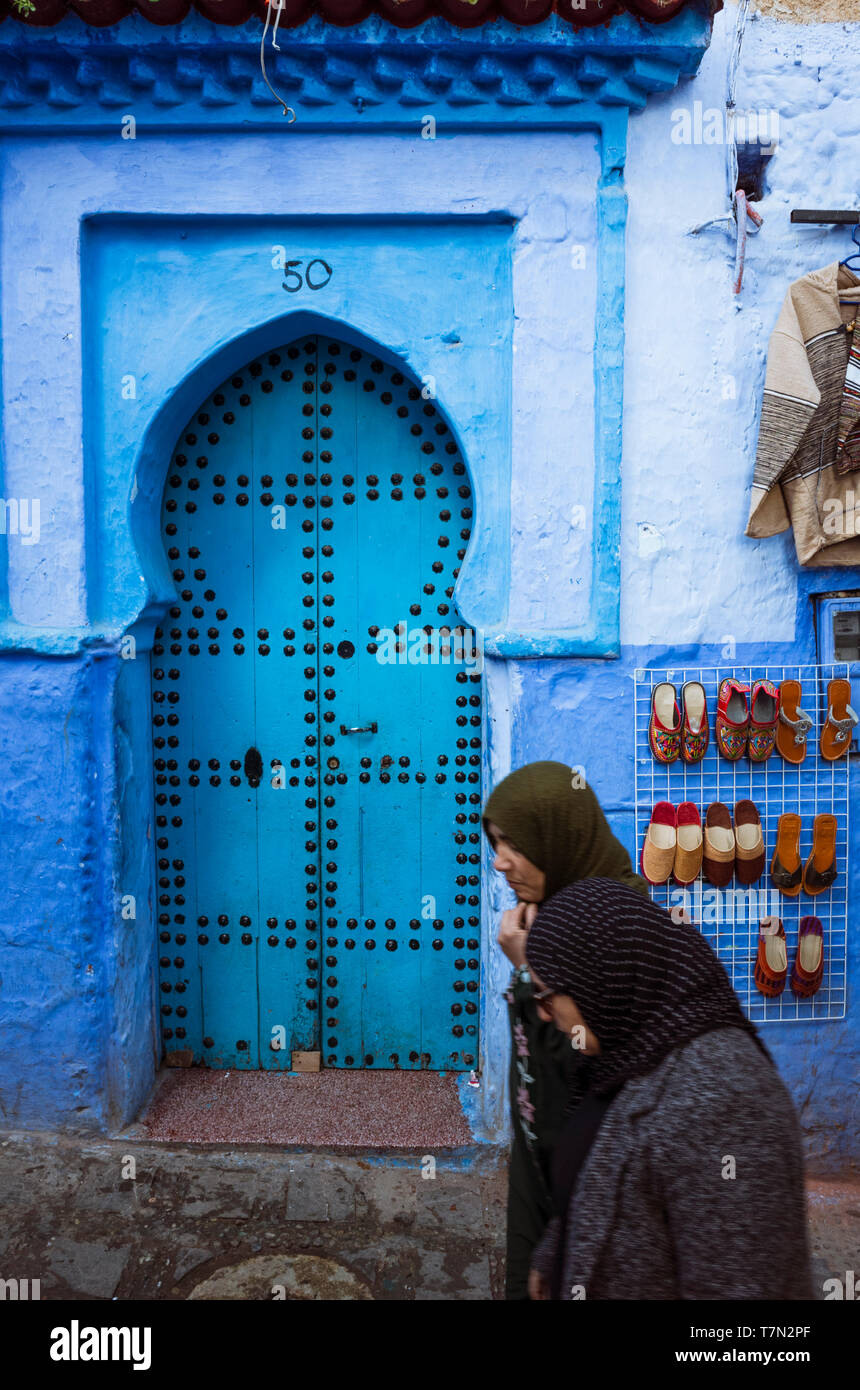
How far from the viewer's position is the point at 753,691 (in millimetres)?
3605

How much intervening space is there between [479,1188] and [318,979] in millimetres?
1027

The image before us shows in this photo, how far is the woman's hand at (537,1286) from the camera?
168 centimetres

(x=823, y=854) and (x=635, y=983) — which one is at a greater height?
(x=635, y=983)

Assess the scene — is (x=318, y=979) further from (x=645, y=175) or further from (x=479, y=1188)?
(x=645, y=175)

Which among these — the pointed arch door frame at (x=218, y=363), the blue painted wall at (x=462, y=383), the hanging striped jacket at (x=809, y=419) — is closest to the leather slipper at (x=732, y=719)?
the blue painted wall at (x=462, y=383)

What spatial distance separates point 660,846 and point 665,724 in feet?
1.41

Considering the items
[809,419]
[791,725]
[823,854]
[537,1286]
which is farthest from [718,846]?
[537,1286]

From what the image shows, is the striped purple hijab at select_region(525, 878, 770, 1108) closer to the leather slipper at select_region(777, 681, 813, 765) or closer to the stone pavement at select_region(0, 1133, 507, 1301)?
the stone pavement at select_region(0, 1133, 507, 1301)

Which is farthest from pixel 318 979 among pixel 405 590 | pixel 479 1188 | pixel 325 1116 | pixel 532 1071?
pixel 532 1071

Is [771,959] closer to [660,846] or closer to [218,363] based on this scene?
[660,846]

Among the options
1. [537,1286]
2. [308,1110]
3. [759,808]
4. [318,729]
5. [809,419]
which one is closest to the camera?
[537,1286]

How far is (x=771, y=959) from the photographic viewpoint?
368 centimetres

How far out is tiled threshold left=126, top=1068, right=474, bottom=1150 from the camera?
3.74 metres

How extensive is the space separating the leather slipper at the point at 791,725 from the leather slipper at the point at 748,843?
227 millimetres
